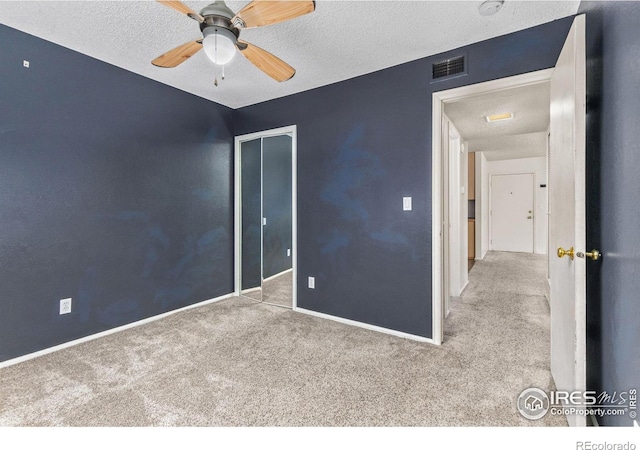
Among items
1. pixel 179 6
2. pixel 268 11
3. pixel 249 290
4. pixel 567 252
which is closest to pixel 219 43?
pixel 179 6

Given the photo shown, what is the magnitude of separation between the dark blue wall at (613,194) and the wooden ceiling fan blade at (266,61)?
1653 mm

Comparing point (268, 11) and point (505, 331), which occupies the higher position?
point (268, 11)

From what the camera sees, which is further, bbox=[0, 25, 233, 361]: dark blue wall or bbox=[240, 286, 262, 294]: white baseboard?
bbox=[240, 286, 262, 294]: white baseboard

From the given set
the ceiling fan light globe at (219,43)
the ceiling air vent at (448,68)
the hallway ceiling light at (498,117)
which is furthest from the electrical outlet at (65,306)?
the hallway ceiling light at (498,117)

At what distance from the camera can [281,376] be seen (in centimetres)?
203

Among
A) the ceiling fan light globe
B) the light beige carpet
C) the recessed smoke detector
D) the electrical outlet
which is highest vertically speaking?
the recessed smoke detector

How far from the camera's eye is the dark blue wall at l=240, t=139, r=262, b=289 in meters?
4.02

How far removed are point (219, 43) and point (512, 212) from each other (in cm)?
791

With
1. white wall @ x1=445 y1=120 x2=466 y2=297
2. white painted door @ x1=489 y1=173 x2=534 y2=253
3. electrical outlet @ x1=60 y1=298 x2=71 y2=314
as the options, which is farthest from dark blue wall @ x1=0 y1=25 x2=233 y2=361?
white painted door @ x1=489 y1=173 x2=534 y2=253

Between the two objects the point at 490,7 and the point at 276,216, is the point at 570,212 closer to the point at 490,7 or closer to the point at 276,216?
the point at 490,7

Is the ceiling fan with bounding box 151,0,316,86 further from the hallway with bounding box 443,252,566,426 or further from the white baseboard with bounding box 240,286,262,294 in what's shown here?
the white baseboard with bounding box 240,286,262,294

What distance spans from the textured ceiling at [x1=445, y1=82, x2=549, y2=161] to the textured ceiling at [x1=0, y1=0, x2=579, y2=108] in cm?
51

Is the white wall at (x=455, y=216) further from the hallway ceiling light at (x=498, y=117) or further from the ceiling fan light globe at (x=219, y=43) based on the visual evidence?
the ceiling fan light globe at (x=219, y=43)
